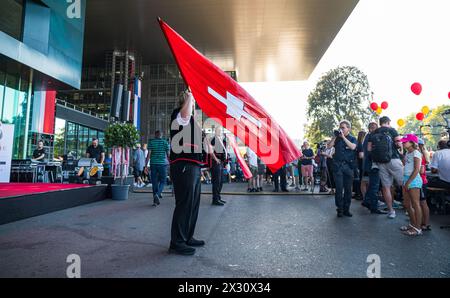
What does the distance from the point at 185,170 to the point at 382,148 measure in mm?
4373

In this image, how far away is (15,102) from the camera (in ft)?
48.9

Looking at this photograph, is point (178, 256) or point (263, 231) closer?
point (178, 256)

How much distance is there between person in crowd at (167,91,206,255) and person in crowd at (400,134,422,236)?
3494mm

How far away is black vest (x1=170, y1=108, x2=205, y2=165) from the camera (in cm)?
311

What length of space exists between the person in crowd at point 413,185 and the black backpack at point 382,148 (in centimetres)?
76

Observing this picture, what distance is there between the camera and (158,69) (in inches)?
1194

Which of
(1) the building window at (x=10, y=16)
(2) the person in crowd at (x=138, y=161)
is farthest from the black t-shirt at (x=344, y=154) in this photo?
(1) the building window at (x=10, y=16)

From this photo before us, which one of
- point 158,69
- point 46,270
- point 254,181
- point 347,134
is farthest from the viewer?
point 158,69

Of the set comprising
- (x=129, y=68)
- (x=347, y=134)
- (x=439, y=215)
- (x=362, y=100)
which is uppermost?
(x=129, y=68)

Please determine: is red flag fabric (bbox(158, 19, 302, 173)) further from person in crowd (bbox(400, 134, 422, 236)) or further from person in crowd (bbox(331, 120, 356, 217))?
person in crowd (bbox(331, 120, 356, 217))

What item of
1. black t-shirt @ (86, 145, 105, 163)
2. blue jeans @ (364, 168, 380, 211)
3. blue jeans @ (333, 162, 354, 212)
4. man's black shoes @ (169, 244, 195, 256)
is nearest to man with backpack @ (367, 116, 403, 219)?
blue jeans @ (364, 168, 380, 211)
